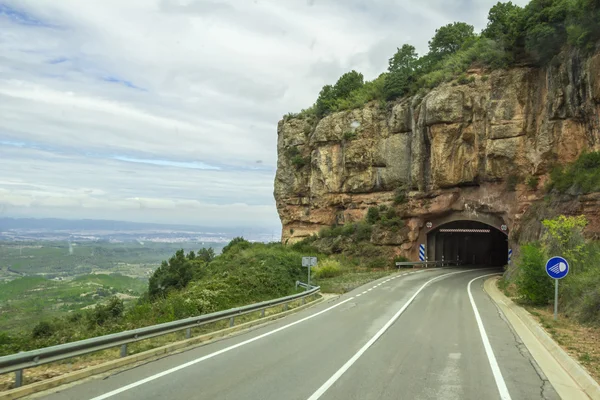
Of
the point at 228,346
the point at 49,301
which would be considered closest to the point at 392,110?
the point at 49,301

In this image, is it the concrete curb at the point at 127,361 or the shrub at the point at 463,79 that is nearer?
the concrete curb at the point at 127,361

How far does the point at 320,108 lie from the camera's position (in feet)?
191

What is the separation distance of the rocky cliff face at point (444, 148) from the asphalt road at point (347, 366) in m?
23.9

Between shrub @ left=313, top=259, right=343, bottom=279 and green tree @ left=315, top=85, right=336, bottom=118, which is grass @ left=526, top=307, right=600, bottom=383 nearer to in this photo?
shrub @ left=313, top=259, right=343, bottom=279

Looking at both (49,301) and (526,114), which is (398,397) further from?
(49,301)

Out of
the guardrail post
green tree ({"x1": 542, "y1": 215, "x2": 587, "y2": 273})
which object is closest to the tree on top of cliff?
green tree ({"x1": 542, "y1": 215, "x2": 587, "y2": 273})

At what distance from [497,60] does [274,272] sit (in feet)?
92.9

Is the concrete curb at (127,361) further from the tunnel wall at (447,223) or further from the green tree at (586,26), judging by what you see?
the tunnel wall at (447,223)

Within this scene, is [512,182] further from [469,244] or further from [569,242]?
[469,244]

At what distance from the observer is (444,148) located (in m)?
42.1

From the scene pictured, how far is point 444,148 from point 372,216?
420 inches

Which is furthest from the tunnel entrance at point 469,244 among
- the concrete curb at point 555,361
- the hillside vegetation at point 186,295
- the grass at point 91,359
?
the grass at point 91,359

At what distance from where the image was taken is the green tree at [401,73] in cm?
4991

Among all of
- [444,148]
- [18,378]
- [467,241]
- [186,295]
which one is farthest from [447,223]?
[18,378]
